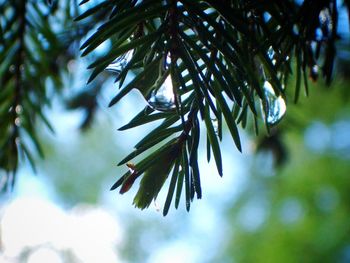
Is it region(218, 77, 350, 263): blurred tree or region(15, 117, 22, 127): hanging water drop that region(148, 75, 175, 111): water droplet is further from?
region(218, 77, 350, 263): blurred tree

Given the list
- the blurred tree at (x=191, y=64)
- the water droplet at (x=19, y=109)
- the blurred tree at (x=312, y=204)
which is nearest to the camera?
the blurred tree at (x=191, y=64)

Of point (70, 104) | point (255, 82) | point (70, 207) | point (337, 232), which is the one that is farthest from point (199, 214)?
→ point (255, 82)

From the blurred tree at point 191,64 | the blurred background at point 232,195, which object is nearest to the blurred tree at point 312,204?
the blurred background at point 232,195

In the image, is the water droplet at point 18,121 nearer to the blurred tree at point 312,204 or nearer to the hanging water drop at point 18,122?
the hanging water drop at point 18,122

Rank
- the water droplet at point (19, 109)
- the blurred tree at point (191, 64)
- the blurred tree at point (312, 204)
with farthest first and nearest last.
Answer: the blurred tree at point (312, 204)
the water droplet at point (19, 109)
the blurred tree at point (191, 64)

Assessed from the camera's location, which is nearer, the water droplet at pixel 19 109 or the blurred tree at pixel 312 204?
the water droplet at pixel 19 109

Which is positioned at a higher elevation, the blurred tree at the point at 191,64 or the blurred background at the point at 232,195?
the blurred tree at the point at 191,64

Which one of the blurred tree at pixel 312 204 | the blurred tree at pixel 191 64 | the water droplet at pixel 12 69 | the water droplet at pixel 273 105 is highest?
the water droplet at pixel 12 69

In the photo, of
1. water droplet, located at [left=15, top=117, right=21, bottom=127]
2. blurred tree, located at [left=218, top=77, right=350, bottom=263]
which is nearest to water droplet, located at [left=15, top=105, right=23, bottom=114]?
water droplet, located at [left=15, top=117, right=21, bottom=127]
